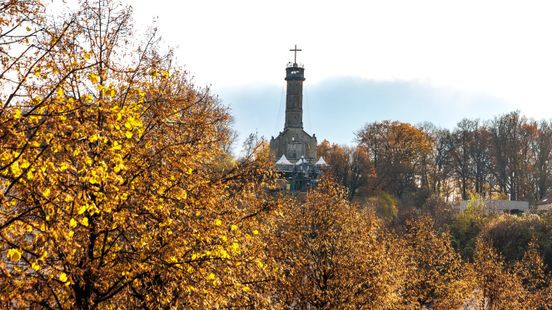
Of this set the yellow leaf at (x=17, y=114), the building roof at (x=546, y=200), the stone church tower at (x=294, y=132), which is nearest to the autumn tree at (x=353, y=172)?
the building roof at (x=546, y=200)

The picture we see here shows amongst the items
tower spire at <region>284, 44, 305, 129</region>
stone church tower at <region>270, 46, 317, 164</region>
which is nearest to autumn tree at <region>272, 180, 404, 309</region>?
stone church tower at <region>270, 46, 317, 164</region>

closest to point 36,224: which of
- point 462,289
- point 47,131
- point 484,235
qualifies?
point 47,131

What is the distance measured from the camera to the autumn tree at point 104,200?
9258mm

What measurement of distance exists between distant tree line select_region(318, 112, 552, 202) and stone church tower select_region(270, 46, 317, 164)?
1515 cm

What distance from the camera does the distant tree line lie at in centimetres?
8144

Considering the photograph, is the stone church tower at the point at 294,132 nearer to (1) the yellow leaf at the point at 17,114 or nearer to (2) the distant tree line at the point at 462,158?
(2) the distant tree line at the point at 462,158

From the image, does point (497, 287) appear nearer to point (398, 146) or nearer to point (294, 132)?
point (398, 146)

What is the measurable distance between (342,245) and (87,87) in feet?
42.7

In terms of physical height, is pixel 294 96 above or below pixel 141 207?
above

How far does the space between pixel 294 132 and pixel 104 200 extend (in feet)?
322

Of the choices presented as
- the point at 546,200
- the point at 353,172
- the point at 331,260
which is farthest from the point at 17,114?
the point at 546,200

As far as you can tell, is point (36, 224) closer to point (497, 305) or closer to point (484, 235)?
point (497, 305)

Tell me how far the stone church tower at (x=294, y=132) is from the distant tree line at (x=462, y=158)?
15.2 m

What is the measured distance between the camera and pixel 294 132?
108 meters
